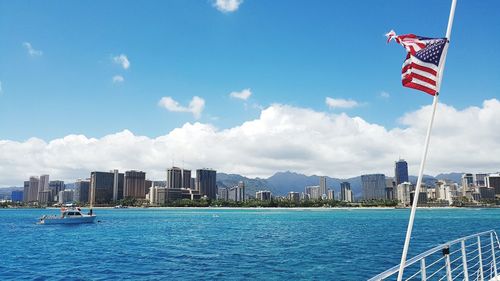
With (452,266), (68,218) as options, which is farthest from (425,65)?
(68,218)

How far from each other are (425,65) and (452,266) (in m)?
26.9

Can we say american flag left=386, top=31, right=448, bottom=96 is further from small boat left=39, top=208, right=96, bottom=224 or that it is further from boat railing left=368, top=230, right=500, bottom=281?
small boat left=39, top=208, right=96, bottom=224

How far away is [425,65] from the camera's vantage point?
26.1 ft

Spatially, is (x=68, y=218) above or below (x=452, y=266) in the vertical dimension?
above

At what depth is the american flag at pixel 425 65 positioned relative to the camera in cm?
795

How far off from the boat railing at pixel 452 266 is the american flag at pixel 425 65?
3.12 m

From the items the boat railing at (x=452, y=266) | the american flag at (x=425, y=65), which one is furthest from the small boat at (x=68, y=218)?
the american flag at (x=425, y=65)

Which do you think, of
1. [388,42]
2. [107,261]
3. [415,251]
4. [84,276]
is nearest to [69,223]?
[107,261]

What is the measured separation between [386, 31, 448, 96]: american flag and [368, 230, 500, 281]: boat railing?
3.12m

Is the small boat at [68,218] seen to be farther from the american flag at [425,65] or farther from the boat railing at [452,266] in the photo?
the american flag at [425,65]

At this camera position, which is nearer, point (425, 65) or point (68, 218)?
point (425, 65)

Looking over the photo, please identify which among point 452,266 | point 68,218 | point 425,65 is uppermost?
point 425,65

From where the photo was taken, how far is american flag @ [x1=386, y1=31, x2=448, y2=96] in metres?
7.95

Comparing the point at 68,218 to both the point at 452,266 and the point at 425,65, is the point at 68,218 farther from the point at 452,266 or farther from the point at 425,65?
the point at 425,65
